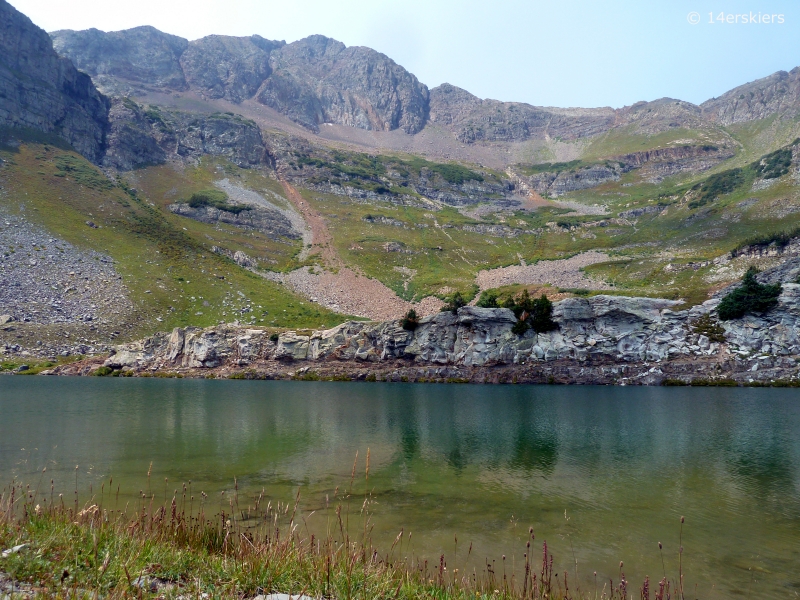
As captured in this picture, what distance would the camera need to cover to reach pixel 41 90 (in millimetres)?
135125

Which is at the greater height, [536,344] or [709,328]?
[709,328]

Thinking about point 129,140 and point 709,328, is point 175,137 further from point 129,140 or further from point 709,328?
point 709,328

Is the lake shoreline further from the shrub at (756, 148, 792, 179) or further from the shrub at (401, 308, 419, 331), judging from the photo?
the shrub at (756, 148, 792, 179)

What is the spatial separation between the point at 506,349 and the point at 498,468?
184 feet

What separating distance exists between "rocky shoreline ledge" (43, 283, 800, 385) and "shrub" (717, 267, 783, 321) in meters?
0.96

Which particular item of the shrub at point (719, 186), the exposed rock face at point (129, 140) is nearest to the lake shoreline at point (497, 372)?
the shrub at point (719, 186)

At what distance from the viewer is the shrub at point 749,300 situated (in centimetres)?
6406

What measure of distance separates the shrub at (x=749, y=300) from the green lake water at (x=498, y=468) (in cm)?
3173

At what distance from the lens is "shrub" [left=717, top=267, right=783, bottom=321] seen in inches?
2522

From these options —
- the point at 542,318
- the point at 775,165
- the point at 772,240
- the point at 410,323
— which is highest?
the point at 775,165

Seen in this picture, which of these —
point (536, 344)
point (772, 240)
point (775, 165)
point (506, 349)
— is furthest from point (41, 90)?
point (775, 165)

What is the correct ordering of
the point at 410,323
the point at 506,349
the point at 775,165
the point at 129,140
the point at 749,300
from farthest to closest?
the point at 129,140 < the point at 775,165 < the point at 410,323 < the point at 506,349 < the point at 749,300

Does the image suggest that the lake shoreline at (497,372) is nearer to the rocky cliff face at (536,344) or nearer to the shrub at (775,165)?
the rocky cliff face at (536,344)

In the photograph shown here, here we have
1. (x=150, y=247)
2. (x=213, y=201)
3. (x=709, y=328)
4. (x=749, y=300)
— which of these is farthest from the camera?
(x=213, y=201)
